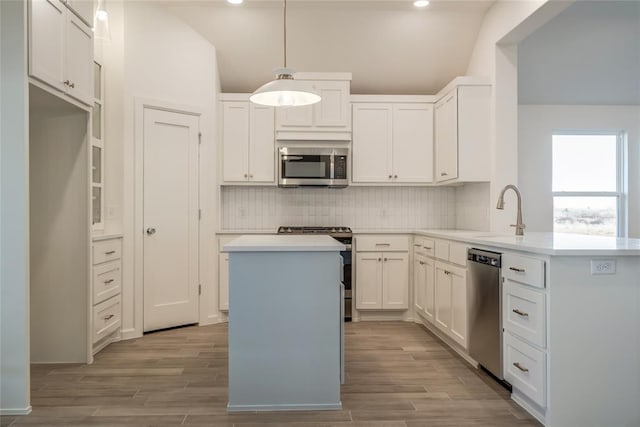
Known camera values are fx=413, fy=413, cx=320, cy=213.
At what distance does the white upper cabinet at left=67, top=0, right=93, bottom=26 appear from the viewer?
281 cm

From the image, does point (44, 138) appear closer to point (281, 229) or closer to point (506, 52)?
point (281, 229)

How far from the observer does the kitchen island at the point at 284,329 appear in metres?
2.29

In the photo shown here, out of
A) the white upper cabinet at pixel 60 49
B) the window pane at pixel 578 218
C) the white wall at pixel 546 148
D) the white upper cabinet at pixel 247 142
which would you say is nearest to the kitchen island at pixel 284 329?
the white upper cabinet at pixel 60 49

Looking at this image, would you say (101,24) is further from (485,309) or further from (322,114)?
(485,309)

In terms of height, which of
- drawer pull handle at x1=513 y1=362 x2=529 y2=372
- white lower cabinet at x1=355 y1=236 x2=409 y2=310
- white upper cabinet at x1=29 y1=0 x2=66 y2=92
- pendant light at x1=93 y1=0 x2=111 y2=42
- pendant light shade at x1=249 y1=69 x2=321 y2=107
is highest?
pendant light at x1=93 y1=0 x2=111 y2=42

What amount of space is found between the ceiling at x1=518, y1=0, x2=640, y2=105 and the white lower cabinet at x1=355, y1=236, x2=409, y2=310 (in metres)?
2.31

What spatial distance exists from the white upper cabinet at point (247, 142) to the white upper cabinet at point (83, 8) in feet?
5.02

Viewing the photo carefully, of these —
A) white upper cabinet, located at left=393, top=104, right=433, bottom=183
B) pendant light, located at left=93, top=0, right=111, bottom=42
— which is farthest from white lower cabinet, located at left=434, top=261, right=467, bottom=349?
pendant light, located at left=93, top=0, right=111, bottom=42

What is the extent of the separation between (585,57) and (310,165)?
9.96ft

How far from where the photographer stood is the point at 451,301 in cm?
334

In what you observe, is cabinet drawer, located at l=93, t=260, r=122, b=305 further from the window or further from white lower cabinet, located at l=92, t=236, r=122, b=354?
the window

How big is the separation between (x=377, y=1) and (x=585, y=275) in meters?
3.06

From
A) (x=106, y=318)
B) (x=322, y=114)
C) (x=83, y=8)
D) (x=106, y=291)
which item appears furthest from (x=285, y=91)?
(x=106, y=318)

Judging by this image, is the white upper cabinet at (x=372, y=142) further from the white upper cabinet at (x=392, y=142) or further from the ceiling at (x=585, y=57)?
the ceiling at (x=585, y=57)
